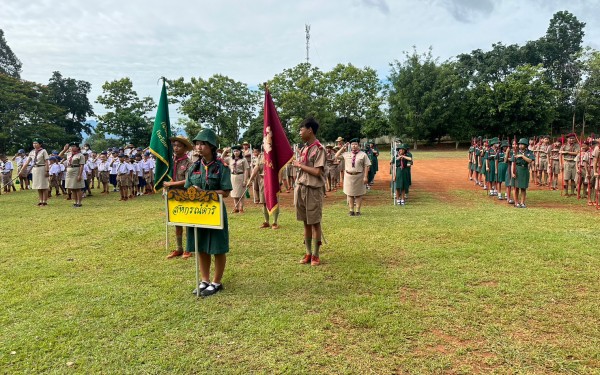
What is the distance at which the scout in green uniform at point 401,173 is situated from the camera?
1231 centimetres

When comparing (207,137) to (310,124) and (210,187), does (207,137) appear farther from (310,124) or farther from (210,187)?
(310,124)

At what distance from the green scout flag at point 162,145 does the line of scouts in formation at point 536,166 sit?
9396 mm

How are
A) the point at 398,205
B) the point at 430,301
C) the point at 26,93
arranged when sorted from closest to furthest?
the point at 430,301 → the point at 398,205 → the point at 26,93

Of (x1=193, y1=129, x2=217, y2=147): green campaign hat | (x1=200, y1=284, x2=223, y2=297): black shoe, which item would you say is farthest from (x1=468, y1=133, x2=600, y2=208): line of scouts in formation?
(x1=200, y1=284, x2=223, y2=297): black shoe

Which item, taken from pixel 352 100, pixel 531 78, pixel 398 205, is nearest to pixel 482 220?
pixel 398 205

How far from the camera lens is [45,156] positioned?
1298 cm

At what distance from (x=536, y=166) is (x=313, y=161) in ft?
49.1

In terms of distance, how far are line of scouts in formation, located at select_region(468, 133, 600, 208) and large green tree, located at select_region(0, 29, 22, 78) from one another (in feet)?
200

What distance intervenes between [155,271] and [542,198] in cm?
1277

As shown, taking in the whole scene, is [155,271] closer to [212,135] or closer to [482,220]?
[212,135]

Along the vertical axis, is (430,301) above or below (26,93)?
below

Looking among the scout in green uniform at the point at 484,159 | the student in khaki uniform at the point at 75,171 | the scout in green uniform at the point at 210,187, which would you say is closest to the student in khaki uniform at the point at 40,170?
the student in khaki uniform at the point at 75,171

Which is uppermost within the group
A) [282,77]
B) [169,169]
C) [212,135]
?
[282,77]

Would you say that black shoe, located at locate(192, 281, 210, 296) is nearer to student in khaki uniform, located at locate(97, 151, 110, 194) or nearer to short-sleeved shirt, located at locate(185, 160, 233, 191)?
short-sleeved shirt, located at locate(185, 160, 233, 191)
